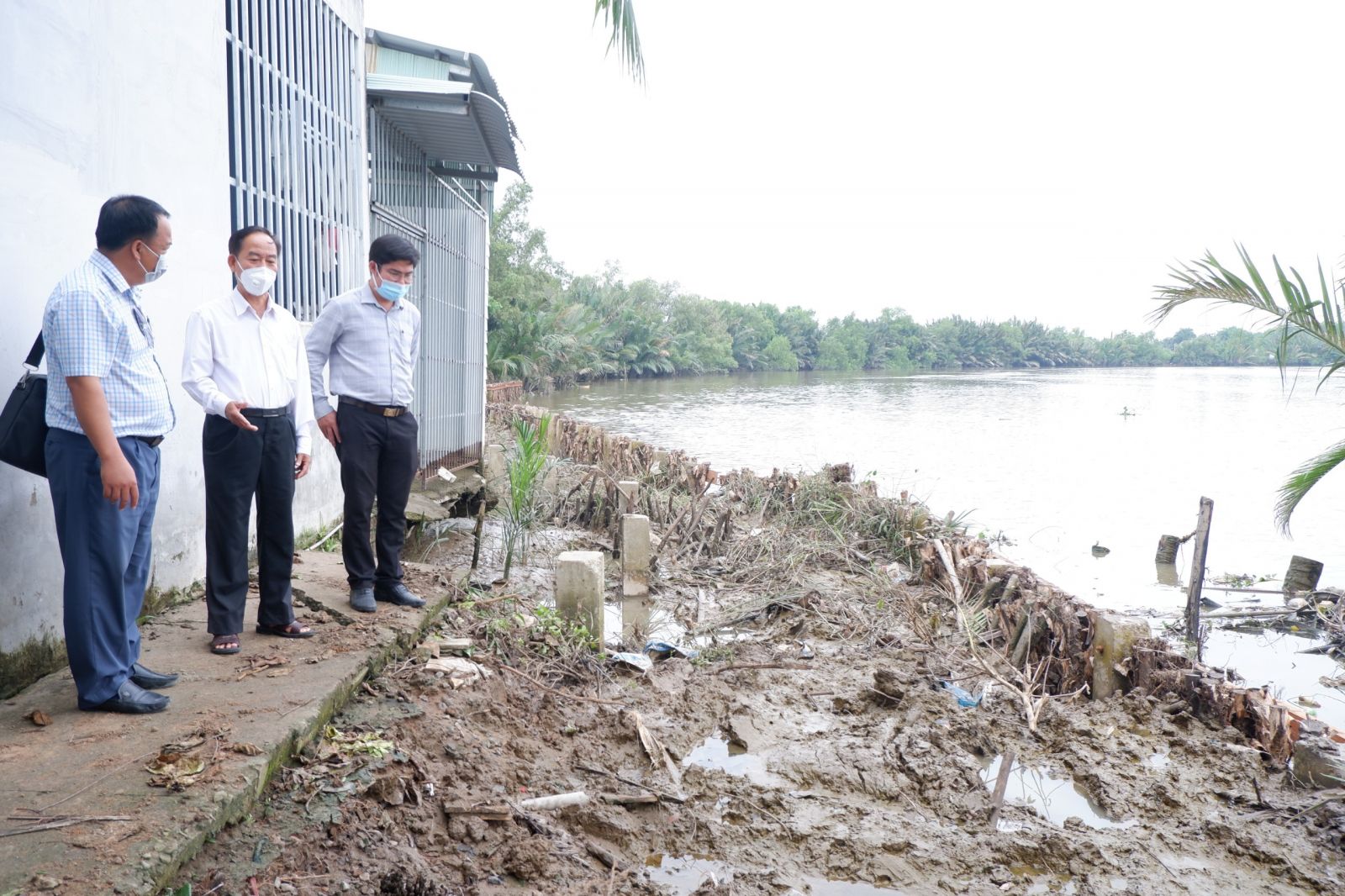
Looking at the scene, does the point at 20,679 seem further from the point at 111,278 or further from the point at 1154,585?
the point at 1154,585

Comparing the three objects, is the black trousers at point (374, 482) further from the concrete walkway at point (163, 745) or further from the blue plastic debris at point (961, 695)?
the blue plastic debris at point (961, 695)

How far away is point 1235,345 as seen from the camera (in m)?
81.9

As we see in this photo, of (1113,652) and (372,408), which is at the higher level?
(372,408)

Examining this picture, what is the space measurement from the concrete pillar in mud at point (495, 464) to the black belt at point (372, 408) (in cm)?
577

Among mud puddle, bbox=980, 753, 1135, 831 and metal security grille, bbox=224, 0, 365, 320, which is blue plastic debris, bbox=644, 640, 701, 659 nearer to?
mud puddle, bbox=980, 753, 1135, 831

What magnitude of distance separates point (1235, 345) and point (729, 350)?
5070 centimetres

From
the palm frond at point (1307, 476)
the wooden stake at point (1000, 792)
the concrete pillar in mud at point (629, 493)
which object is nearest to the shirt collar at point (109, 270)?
the wooden stake at point (1000, 792)

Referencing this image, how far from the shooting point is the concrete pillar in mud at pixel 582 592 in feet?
17.1

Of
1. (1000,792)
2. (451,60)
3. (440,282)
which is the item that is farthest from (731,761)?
(451,60)

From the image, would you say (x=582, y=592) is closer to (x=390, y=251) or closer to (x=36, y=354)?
(x=390, y=251)

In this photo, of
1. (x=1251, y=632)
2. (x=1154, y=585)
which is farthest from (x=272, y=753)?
(x=1154, y=585)

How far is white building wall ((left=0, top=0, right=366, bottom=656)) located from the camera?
122 inches

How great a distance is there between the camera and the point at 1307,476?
670 centimetres

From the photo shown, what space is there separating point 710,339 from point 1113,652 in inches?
2252
